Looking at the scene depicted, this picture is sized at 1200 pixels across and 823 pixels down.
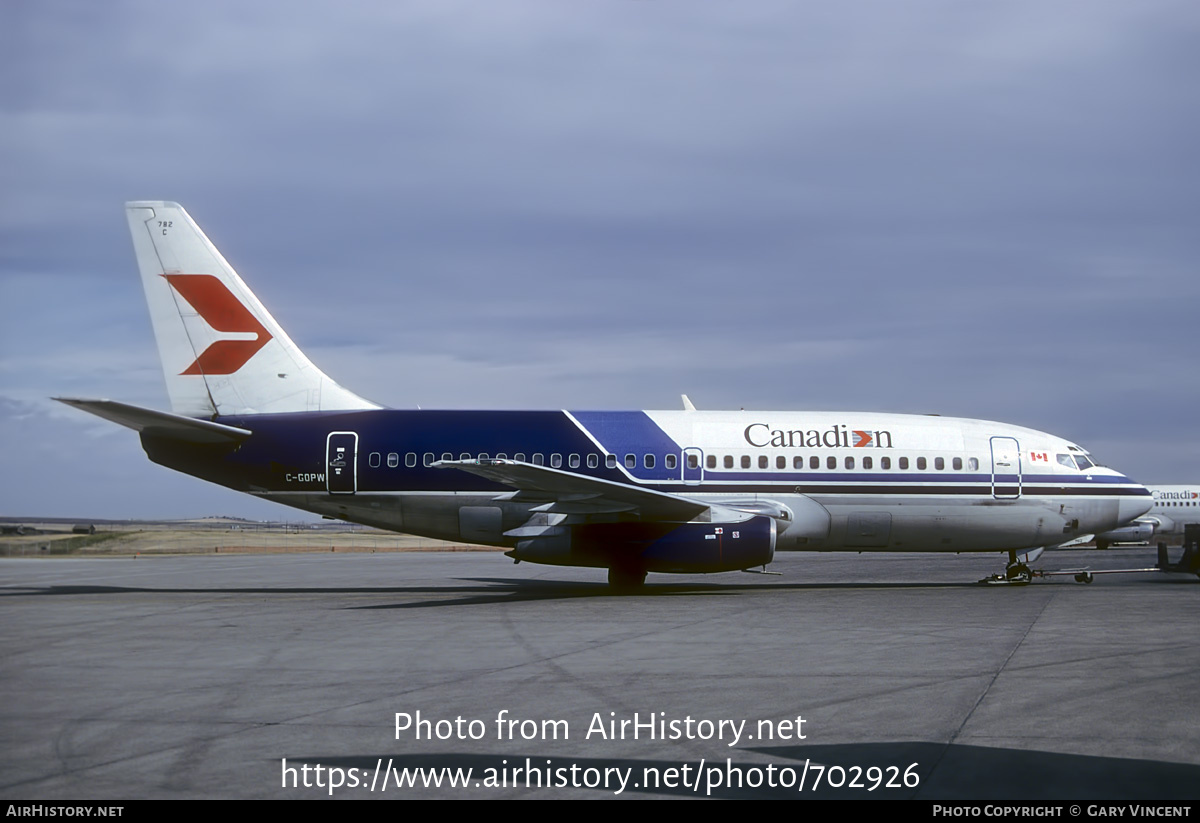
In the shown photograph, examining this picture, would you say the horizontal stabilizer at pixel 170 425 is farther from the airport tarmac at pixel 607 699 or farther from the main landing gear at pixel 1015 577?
the main landing gear at pixel 1015 577

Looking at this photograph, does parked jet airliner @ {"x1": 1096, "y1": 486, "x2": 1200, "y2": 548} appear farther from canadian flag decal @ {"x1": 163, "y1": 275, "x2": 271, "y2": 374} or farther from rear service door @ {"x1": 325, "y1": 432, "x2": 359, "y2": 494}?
canadian flag decal @ {"x1": 163, "y1": 275, "x2": 271, "y2": 374}

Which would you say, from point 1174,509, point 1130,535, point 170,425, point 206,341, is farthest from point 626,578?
point 1174,509

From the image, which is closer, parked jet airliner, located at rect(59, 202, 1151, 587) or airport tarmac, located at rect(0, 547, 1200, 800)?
airport tarmac, located at rect(0, 547, 1200, 800)

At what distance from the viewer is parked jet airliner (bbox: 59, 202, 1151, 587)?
23609 mm

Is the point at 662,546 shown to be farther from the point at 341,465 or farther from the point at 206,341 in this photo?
the point at 206,341

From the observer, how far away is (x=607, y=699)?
31.2 ft

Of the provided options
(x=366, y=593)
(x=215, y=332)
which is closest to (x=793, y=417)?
(x=366, y=593)

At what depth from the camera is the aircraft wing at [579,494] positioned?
65.8ft

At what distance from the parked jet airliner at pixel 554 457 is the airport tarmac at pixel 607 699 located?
416 centimetres

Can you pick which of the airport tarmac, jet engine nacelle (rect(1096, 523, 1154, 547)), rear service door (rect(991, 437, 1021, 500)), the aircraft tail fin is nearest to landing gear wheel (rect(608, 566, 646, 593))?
the airport tarmac

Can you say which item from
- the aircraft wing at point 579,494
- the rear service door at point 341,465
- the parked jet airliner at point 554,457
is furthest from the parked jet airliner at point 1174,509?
the rear service door at point 341,465

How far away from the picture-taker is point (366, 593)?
23.3 m

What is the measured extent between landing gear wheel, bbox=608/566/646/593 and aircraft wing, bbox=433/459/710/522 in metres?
1.35

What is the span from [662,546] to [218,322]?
12026 mm
